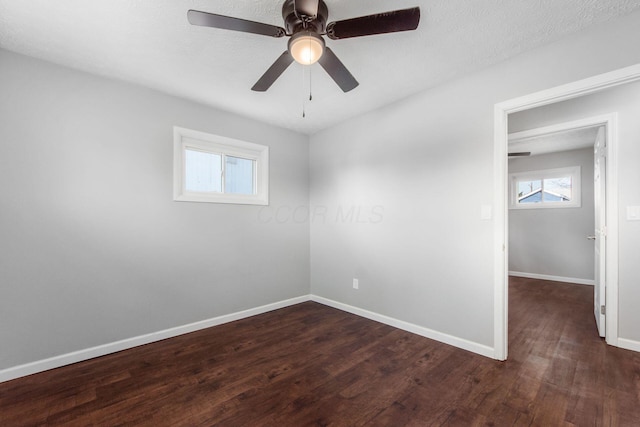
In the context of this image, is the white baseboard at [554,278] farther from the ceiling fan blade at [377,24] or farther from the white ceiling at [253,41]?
the ceiling fan blade at [377,24]

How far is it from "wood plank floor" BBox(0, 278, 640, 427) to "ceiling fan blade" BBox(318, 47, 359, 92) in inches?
85.3

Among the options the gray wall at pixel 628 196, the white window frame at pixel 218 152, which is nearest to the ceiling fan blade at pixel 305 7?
the white window frame at pixel 218 152

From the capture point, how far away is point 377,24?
57.8 inches

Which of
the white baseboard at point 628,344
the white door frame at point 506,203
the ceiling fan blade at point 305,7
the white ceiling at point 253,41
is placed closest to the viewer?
the ceiling fan blade at point 305,7

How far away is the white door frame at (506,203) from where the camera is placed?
194 centimetres

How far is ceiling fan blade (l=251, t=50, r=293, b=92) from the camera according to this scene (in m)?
1.74

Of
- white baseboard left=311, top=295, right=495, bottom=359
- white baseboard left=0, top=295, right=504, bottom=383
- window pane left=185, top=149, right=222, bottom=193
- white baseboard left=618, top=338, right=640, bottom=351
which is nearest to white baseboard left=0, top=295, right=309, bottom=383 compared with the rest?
white baseboard left=0, top=295, right=504, bottom=383

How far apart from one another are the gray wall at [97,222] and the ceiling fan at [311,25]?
63.7 inches

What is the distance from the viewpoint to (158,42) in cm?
197

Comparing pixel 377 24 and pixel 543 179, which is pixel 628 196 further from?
pixel 543 179

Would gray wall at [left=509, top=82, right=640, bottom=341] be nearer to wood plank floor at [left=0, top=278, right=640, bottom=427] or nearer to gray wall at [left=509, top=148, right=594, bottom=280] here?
wood plank floor at [left=0, top=278, right=640, bottom=427]

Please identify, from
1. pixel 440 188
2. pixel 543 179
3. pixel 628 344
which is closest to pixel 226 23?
pixel 440 188

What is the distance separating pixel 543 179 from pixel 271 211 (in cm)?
A: 548

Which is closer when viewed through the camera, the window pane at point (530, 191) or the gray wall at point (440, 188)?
the gray wall at point (440, 188)
